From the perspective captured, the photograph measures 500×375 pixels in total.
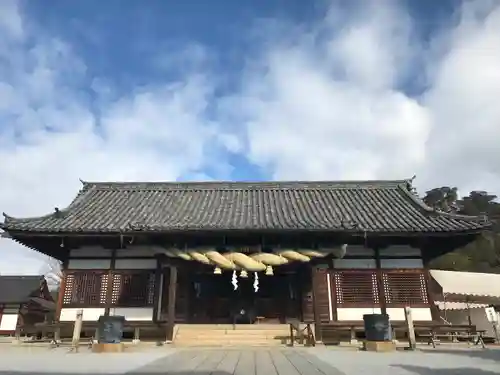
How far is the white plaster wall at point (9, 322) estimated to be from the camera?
31.7m

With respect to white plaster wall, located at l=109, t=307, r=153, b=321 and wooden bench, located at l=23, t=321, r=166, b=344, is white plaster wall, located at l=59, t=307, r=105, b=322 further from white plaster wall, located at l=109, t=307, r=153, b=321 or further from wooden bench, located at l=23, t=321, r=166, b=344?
white plaster wall, located at l=109, t=307, r=153, b=321

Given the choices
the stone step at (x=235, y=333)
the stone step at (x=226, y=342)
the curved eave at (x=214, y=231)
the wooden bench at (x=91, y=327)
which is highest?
the curved eave at (x=214, y=231)

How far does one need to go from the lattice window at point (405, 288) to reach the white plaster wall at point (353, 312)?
2.32 ft

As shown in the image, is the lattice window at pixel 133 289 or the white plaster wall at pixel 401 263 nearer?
the lattice window at pixel 133 289

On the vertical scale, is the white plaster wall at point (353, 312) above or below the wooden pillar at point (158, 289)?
below

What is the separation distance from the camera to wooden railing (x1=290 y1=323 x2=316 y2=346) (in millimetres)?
12789

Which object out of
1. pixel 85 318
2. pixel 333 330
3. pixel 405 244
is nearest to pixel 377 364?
pixel 333 330

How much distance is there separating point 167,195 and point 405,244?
12.1m

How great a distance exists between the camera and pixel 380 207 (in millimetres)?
17781

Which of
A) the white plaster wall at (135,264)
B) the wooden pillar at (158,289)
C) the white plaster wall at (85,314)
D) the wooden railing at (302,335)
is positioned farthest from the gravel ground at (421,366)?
the white plaster wall at (85,314)

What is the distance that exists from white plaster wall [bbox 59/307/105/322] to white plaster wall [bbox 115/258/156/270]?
1.79 meters

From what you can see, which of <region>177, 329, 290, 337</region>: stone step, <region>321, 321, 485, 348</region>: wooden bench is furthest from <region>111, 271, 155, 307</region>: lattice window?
<region>321, 321, 485, 348</region>: wooden bench

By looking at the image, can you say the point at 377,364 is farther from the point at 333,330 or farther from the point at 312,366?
the point at 333,330

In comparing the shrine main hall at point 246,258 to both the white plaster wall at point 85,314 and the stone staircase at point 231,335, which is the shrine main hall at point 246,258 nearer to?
the white plaster wall at point 85,314
